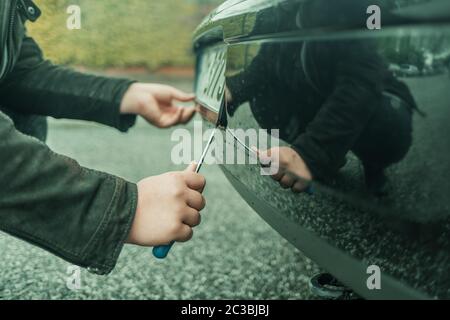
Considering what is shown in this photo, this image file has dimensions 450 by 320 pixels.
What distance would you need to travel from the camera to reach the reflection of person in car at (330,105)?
0.66m

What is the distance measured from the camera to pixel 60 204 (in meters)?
0.83

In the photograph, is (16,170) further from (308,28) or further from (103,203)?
(308,28)

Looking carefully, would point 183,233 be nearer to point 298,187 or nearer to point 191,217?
point 191,217

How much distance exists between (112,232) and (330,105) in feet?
1.29

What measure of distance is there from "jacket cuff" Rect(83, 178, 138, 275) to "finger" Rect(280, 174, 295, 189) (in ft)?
0.80

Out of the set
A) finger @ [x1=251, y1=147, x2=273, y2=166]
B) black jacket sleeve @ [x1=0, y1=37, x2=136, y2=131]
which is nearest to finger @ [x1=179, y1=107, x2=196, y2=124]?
black jacket sleeve @ [x1=0, y1=37, x2=136, y2=131]

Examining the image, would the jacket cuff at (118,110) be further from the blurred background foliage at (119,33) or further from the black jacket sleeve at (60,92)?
the blurred background foliage at (119,33)

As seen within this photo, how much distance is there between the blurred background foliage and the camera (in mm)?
1496

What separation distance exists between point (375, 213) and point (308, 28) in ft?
0.88

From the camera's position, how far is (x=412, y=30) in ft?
1.92

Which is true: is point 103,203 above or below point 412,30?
below

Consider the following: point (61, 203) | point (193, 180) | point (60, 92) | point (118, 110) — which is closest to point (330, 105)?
point (193, 180)
